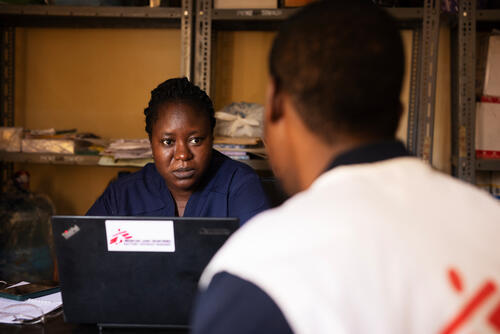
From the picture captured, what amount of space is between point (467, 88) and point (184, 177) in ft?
4.08

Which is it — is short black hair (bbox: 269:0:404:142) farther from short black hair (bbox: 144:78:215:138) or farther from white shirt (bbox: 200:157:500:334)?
short black hair (bbox: 144:78:215:138)

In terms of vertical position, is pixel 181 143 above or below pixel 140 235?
above

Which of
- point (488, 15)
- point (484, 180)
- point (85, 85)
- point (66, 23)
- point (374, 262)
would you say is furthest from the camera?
point (85, 85)

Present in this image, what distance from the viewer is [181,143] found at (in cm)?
145

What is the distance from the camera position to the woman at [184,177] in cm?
145

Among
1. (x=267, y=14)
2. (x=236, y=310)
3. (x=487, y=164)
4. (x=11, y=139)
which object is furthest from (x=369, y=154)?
(x=11, y=139)

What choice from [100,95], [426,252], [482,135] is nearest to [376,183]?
[426,252]

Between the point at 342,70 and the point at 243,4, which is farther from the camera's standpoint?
the point at 243,4

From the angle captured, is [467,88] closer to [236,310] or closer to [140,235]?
[140,235]

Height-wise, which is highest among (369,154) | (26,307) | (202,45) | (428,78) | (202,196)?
(202,45)

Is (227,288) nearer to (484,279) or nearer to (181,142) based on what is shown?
(484,279)

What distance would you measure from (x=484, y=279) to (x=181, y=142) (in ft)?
3.60

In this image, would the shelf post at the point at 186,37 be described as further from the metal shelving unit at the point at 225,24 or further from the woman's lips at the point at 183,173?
the woman's lips at the point at 183,173

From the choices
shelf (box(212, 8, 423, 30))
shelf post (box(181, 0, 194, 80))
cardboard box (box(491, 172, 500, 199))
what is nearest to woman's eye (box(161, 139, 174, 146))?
shelf post (box(181, 0, 194, 80))
